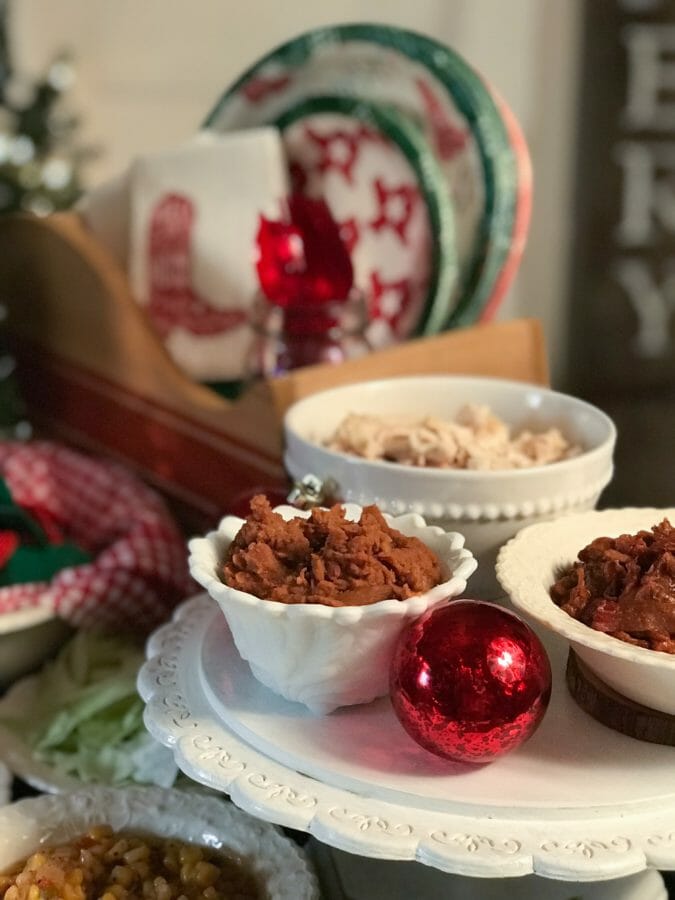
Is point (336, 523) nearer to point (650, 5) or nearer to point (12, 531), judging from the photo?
point (12, 531)

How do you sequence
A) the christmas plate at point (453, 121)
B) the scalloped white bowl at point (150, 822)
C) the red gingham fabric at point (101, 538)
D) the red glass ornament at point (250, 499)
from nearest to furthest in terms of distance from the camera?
the scalloped white bowl at point (150, 822) → the red glass ornament at point (250, 499) → the red gingham fabric at point (101, 538) → the christmas plate at point (453, 121)

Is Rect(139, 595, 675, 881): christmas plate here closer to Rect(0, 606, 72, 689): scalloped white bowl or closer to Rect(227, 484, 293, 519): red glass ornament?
Rect(227, 484, 293, 519): red glass ornament

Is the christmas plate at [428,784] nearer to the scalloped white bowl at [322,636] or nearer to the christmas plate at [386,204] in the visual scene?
the scalloped white bowl at [322,636]

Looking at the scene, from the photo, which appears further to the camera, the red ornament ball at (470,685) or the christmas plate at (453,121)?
the christmas plate at (453,121)

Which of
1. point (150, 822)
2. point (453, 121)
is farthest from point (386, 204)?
point (150, 822)

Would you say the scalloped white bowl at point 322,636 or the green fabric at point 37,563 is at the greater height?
the scalloped white bowl at point 322,636

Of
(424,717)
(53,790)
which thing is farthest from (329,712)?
(53,790)

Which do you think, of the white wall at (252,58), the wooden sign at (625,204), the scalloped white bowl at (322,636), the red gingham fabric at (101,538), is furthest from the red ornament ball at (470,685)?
the wooden sign at (625,204)
